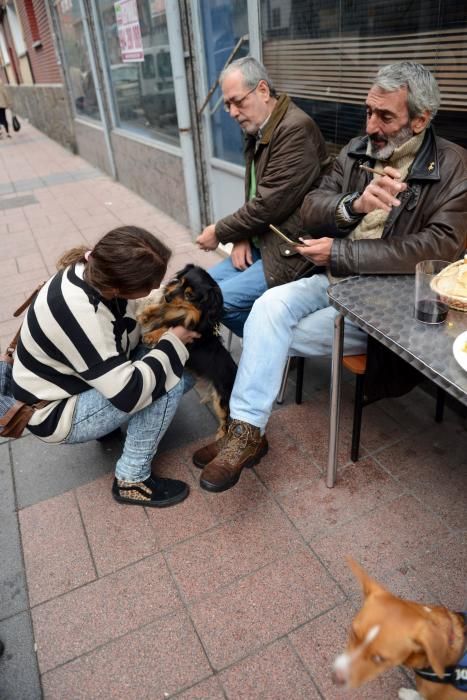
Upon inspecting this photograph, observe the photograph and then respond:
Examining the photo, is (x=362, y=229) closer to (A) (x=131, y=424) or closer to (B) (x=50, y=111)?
(A) (x=131, y=424)

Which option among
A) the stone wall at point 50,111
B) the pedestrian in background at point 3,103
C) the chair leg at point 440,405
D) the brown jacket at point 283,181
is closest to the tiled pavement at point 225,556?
the chair leg at point 440,405

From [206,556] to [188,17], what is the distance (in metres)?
4.54

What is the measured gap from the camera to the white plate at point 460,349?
1.34 m

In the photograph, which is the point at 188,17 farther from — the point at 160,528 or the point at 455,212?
the point at 160,528

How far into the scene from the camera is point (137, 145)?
22.6 ft

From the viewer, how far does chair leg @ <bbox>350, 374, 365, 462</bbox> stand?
2.19 metres

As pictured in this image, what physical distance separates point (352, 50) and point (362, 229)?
142cm

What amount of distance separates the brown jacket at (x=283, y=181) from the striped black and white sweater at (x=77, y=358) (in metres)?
0.75

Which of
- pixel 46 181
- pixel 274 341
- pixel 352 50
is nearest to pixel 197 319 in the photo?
pixel 274 341

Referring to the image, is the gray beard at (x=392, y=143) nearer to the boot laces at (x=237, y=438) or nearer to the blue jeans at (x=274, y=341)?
the blue jeans at (x=274, y=341)

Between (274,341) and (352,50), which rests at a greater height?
(352,50)

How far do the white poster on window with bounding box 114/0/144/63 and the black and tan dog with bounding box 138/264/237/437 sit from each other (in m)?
4.98

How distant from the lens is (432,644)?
1.06 m

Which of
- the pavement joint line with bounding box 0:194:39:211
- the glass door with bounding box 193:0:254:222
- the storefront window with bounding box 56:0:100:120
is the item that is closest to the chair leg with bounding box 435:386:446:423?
the glass door with bounding box 193:0:254:222
